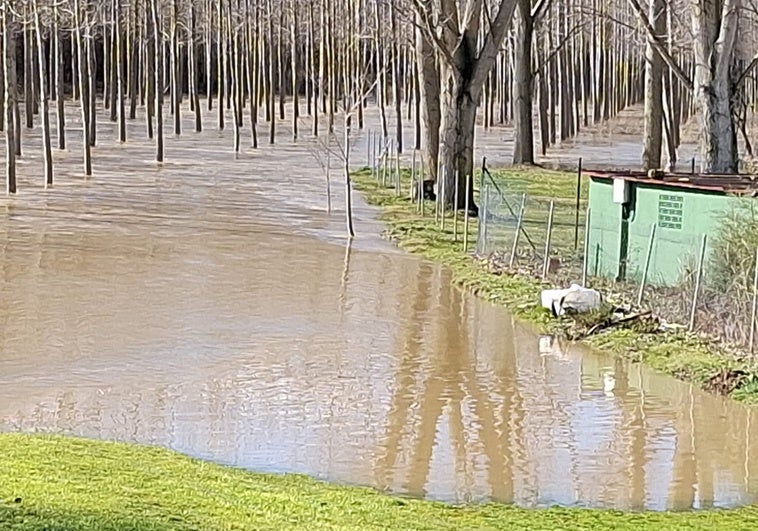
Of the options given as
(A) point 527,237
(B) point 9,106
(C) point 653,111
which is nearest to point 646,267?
(A) point 527,237

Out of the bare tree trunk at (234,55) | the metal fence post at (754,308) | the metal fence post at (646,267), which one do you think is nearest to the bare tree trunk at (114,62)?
the bare tree trunk at (234,55)

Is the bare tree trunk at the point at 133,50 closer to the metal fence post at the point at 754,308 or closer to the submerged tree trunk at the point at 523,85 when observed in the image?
the submerged tree trunk at the point at 523,85

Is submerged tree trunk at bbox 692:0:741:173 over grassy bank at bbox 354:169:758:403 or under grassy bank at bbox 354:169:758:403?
over

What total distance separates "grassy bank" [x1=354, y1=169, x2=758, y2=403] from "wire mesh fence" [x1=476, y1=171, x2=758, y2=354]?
10.6 inches

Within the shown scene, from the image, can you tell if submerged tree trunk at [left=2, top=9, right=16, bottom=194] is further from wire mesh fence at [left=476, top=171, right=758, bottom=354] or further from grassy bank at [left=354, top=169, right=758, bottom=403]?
wire mesh fence at [left=476, top=171, right=758, bottom=354]

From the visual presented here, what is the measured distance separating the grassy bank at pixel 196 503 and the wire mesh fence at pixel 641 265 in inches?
196

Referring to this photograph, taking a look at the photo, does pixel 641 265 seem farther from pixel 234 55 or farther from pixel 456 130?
pixel 234 55

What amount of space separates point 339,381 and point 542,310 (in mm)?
3990

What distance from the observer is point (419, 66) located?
28984 mm

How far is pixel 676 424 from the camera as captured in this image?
11320mm

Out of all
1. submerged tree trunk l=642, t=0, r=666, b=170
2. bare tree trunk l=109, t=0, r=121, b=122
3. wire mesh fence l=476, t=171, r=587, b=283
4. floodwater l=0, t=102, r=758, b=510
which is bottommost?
floodwater l=0, t=102, r=758, b=510

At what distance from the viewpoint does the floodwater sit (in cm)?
988

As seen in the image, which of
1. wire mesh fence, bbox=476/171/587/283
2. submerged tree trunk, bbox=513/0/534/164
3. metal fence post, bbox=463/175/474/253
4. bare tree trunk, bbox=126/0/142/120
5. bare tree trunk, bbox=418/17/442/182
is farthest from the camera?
bare tree trunk, bbox=126/0/142/120

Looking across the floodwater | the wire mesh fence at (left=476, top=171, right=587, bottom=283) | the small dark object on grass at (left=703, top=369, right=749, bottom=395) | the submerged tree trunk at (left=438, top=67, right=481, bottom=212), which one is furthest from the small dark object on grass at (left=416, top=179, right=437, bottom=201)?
the small dark object on grass at (left=703, top=369, right=749, bottom=395)
